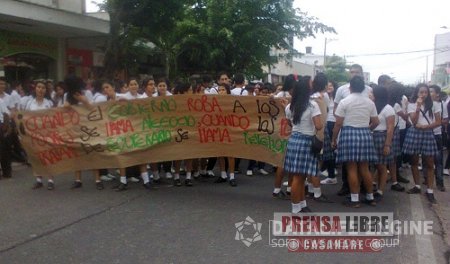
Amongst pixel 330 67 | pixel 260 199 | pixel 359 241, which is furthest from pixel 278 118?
pixel 330 67

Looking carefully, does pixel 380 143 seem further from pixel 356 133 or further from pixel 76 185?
pixel 76 185

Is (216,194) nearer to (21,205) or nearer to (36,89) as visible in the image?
(21,205)

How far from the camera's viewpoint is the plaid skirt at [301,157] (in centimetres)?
555

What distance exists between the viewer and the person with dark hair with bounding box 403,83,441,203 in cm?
675

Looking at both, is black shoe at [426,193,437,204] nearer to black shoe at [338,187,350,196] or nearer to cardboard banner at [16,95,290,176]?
black shoe at [338,187,350,196]

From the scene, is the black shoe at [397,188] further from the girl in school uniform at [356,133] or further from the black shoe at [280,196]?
the black shoe at [280,196]

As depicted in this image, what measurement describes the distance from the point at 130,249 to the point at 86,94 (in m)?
3.75

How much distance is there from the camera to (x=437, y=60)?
71.0 metres

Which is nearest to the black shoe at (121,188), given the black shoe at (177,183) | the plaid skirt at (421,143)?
Result: the black shoe at (177,183)

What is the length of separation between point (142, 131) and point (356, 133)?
10.0ft

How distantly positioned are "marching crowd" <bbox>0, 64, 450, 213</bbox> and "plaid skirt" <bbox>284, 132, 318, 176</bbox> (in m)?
0.01

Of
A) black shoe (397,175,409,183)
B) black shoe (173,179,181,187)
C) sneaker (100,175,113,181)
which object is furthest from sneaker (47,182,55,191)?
black shoe (397,175,409,183)

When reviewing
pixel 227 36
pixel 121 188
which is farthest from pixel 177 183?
pixel 227 36

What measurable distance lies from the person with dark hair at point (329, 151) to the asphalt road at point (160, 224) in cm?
42
